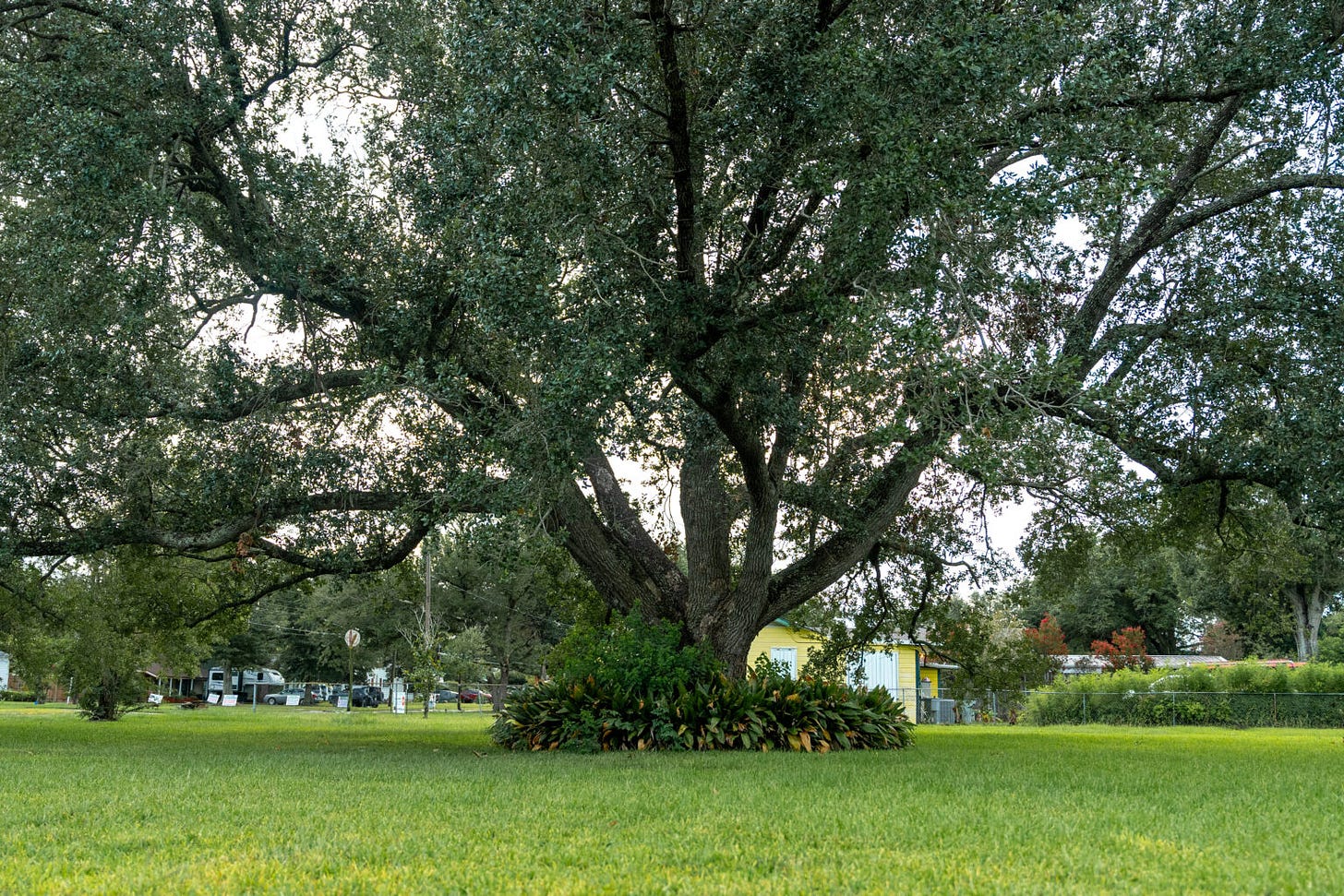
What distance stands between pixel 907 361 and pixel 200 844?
664 cm

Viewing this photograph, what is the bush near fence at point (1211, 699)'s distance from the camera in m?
28.2

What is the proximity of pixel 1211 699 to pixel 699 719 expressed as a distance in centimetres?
2156

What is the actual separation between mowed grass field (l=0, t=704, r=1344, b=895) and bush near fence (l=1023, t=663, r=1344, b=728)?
65.2 ft

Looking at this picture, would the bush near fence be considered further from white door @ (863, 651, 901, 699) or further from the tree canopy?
the tree canopy

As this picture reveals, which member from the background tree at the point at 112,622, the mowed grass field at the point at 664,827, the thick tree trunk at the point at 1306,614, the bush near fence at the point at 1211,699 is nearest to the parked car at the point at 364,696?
the background tree at the point at 112,622

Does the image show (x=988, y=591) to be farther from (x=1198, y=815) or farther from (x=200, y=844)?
(x=200, y=844)

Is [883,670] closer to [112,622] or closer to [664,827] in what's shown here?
[112,622]

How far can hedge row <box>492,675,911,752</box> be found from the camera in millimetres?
13141

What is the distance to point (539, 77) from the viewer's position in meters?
9.07

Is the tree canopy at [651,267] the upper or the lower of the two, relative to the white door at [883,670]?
upper

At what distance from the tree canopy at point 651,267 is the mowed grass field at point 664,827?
8.98ft

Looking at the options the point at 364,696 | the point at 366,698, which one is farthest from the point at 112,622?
the point at 364,696

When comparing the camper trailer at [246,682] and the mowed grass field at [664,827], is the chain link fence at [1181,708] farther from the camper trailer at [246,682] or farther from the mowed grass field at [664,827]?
the camper trailer at [246,682]

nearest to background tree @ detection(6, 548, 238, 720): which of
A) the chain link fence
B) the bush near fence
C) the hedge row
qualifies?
the hedge row
